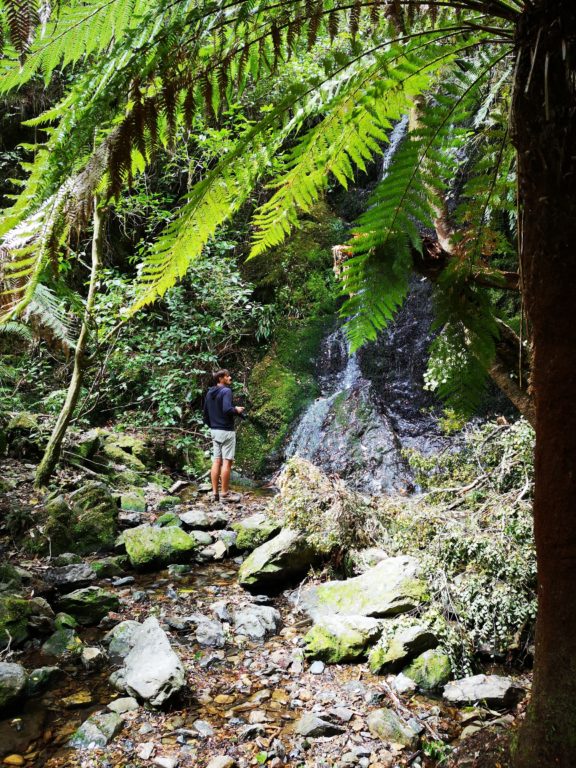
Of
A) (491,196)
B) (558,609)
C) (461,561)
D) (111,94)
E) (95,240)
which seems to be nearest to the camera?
(111,94)

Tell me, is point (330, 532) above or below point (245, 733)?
above

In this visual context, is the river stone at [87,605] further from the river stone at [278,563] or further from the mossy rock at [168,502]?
the mossy rock at [168,502]

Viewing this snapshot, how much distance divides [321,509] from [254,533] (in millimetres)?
785

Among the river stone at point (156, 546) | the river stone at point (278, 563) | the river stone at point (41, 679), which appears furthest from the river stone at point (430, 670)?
the river stone at point (156, 546)

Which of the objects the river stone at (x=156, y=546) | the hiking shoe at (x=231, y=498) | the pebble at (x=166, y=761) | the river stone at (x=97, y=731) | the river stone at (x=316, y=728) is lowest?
the hiking shoe at (x=231, y=498)

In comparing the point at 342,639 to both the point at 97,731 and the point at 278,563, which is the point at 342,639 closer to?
the point at 278,563

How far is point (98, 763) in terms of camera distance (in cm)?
190

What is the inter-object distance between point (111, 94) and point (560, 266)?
84cm

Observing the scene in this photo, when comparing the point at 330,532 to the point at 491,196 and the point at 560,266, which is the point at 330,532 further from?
the point at 560,266

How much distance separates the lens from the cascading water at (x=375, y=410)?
20.0 ft

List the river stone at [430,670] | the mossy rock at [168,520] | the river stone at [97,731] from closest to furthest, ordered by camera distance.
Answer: the river stone at [97,731] < the river stone at [430,670] < the mossy rock at [168,520]

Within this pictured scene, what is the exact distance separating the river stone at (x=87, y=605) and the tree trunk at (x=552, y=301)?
2.70m

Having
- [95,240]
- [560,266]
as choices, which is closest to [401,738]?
[560,266]

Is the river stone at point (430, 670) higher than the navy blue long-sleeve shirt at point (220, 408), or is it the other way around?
the navy blue long-sleeve shirt at point (220, 408)
